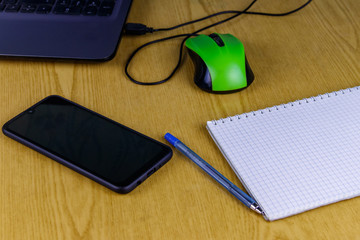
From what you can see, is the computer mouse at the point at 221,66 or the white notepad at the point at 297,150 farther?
the computer mouse at the point at 221,66

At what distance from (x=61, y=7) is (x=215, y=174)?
0.43 meters

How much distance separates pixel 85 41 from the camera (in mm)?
693

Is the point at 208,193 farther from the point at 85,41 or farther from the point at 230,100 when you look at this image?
the point at 85,41

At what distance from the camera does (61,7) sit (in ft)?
2.43

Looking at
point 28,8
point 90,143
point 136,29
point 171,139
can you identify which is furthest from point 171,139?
point 28,8

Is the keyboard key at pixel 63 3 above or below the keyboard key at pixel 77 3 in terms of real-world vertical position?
above

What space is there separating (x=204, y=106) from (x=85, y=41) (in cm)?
23

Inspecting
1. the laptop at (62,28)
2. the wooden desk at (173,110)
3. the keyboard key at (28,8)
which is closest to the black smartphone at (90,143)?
the wooden desk at (173,110)

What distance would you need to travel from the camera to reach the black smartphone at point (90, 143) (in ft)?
1.66

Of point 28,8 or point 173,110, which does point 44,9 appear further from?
point 173,110

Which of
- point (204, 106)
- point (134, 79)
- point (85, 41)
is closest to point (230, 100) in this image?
point (204, 106)

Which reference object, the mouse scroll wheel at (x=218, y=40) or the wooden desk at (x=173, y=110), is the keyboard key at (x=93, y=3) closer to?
the wooden desk at (x=173, y=110)

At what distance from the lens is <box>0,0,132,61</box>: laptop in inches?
26.8

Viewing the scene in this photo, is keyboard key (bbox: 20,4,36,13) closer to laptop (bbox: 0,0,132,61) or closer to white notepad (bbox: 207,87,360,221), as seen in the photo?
laptop (bbox: 0,0,132,61)
